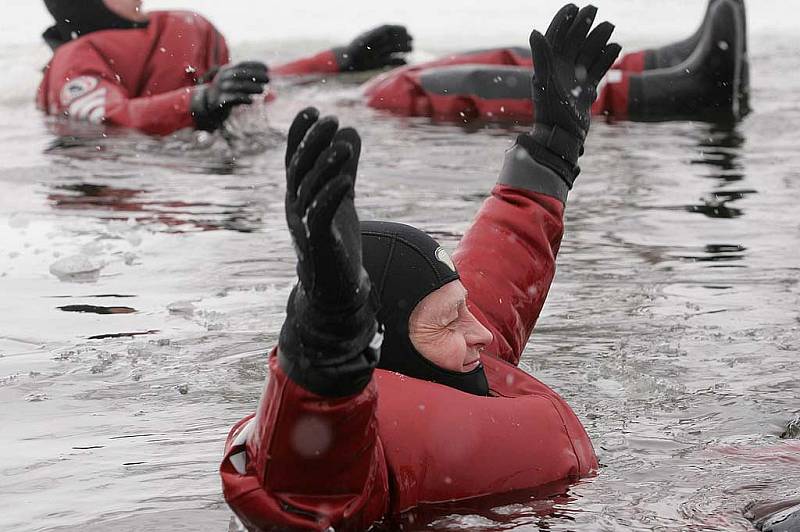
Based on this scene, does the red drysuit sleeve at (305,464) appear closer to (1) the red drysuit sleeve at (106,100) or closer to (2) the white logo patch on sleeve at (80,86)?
(1) the red drysuit sleeve at (106,100)

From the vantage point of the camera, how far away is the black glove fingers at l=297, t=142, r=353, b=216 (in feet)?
6.74

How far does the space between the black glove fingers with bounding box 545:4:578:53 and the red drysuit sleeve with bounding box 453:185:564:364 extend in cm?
38

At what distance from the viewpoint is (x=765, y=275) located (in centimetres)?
489

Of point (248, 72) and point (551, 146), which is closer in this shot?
point (551, 146)

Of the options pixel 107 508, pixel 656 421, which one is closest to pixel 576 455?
pixel 656 421

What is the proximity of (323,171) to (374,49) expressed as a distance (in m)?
8.41

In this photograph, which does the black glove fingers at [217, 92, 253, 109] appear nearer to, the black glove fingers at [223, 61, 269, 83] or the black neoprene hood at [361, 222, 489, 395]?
the black glove fingers at [223, 61, 269, 83]

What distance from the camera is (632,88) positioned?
8875 millimetres

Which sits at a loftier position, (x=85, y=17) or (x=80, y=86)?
(x=85, y=17)

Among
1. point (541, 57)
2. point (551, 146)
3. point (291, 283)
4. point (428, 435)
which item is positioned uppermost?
point (541, 57)

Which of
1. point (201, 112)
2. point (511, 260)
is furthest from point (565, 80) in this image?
point (201, 112)

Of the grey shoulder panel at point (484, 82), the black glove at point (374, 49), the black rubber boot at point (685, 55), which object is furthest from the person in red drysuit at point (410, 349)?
the black glove at point (374, 49)

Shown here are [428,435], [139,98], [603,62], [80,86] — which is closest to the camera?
[428,435]

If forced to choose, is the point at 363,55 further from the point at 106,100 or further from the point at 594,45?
the point at 594,45
